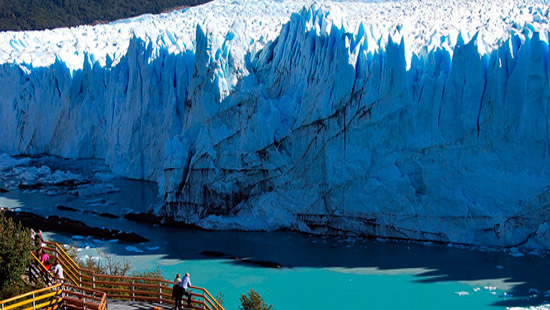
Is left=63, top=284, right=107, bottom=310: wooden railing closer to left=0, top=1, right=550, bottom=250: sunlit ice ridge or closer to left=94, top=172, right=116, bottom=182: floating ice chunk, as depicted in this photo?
left=0, top=1, right=550, bottom=250: sunlit ice ridge

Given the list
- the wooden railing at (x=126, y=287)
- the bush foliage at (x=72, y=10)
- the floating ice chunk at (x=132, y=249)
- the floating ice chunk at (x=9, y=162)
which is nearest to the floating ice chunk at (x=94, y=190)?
the floating ice chunk at (x=9, y=162)

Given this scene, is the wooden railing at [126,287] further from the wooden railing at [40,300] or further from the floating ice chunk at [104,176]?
the floating ice chunk at [104,176]

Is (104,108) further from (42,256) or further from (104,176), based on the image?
(42,256)

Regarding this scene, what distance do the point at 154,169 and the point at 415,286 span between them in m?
11.5

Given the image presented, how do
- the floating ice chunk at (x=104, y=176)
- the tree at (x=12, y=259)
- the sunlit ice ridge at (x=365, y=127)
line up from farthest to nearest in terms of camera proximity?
the floating ice chunk at (x=104, y=176)
the sunlit ice ridge at (x=365, y=127)
the tree at (x=12, y=259)

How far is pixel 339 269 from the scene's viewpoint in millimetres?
12055

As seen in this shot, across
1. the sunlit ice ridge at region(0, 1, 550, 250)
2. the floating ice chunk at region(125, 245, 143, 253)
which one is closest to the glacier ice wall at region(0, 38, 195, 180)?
the sunlit ice ridge at region(0, 1, 550, 250)

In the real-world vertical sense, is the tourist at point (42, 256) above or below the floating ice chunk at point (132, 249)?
above

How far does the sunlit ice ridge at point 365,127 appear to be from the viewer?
12.6 meters

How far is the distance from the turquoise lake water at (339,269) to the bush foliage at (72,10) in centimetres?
3835

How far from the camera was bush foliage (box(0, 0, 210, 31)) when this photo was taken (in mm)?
48812

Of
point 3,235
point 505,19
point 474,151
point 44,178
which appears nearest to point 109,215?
point 44,178

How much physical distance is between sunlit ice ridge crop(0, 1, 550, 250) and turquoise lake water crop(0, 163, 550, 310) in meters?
0.68

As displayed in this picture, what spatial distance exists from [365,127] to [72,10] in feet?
142
